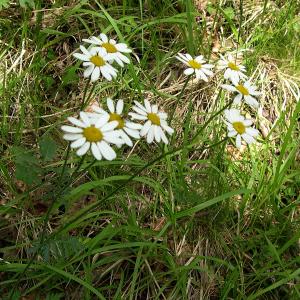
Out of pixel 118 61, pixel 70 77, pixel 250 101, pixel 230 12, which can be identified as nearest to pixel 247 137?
pixel 250 101

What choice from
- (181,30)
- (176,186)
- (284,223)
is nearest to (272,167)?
(284,223)

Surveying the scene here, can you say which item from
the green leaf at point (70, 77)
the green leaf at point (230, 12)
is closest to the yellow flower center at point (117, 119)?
the green leaf at point (70, 77)

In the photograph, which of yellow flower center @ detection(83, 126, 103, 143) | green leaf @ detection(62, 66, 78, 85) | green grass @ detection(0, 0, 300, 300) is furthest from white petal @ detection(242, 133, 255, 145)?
green leaf @ detection(62, 66, 78, 85)

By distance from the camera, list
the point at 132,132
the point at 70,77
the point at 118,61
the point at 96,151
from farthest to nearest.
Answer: the point at 70,77 → the point at 118,61 → the point at 132,132 → the point at 96,151

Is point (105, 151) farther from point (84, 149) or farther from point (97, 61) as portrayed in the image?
point (97, 61)

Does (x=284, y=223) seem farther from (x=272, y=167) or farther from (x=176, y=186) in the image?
(x=176, y=186)

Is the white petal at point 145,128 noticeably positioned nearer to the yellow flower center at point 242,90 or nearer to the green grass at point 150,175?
the green grass at point 150,175

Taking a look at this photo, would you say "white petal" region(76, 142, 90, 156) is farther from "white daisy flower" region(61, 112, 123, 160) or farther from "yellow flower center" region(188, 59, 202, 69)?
"yellow flower center" region(188, 59, 202, 69)
